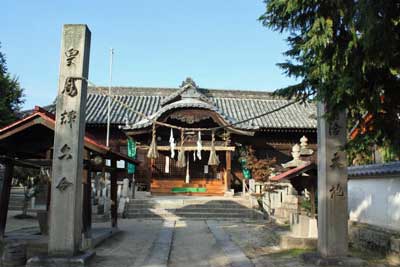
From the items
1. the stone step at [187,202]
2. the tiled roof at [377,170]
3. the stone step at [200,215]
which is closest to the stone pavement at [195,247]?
the stone step at [200,215]

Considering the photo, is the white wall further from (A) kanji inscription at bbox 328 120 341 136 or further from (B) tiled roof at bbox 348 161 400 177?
(A) kanji inscription at bbox 328 120 341 136

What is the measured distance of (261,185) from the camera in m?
22.2

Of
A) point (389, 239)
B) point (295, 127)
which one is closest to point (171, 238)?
point (389, 239)

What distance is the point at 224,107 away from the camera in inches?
1273

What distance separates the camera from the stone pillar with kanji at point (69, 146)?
8594 mm

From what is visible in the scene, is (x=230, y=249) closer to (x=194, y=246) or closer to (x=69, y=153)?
(x=194, y=246)

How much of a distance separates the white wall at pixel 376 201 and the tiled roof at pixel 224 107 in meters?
13.1

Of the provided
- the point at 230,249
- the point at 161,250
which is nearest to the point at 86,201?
the point at 161,250

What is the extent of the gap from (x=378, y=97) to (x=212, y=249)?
281 inches

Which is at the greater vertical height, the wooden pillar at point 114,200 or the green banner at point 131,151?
the green banner at point 131,151

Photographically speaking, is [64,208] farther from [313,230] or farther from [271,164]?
[271,164]

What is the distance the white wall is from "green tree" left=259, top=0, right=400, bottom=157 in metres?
4.46

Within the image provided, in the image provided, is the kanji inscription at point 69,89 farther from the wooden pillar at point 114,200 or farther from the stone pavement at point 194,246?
the wooden pillar at point 114,200

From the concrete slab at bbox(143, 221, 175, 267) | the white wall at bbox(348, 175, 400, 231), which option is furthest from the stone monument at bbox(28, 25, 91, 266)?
the white wall at bbox(348, 175, 400, 231)
